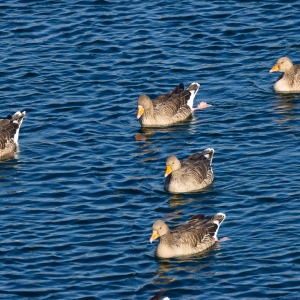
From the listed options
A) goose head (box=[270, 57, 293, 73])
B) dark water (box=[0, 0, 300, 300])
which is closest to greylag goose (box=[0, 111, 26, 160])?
dark water (box=[0, 0, 300, 300])

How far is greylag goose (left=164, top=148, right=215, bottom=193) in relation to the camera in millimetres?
29469

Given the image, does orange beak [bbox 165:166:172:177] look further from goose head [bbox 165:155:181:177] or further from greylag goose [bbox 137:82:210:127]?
greylag goose [bbox 137:82:210:127]

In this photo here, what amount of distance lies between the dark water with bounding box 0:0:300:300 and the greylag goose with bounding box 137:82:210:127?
392mm

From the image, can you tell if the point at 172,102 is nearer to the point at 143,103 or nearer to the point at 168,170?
the point at 143,103

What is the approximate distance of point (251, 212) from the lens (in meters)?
28.0

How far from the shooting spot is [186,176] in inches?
1168

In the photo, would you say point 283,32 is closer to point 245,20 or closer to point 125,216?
point 245,20

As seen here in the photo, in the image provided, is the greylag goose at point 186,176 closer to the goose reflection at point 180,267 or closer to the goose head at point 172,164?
the goose head at point 172,164

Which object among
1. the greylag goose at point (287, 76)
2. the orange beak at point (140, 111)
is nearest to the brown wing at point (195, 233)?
the orange beak at point (140, 111)

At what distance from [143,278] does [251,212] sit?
4.09 metres

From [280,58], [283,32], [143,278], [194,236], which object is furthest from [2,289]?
[283,32]

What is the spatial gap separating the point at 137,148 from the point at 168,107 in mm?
2441

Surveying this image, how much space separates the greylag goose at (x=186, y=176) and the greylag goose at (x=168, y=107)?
170 inches

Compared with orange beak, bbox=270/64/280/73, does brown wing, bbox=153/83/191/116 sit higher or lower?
lower
